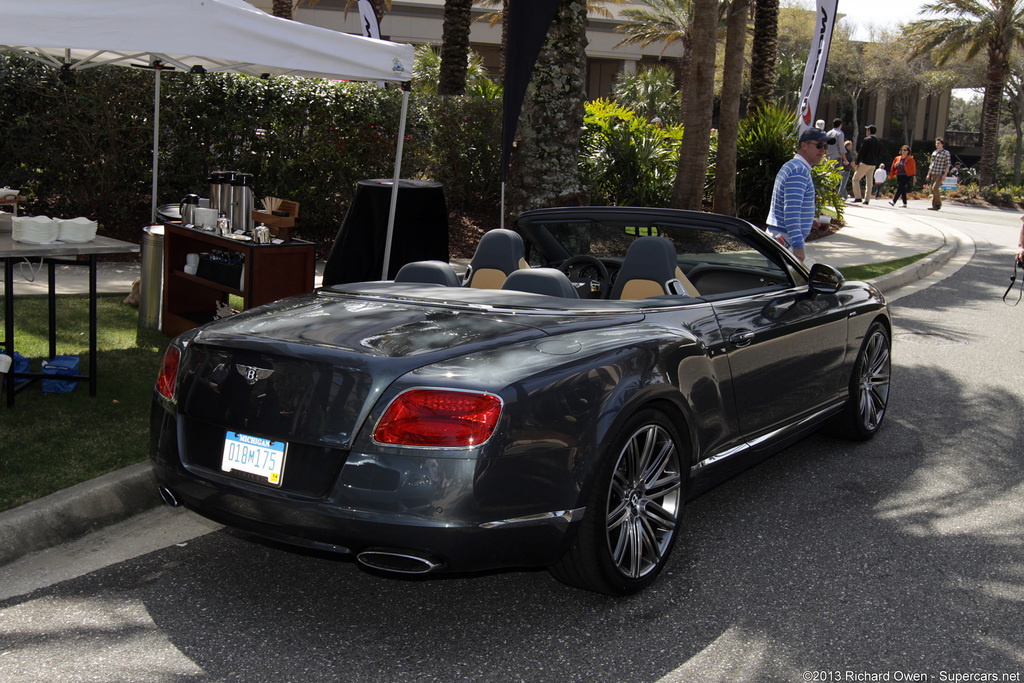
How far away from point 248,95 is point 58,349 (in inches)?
240

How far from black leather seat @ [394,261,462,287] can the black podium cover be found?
3654 millimetres

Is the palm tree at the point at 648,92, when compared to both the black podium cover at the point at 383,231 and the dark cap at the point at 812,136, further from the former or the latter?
the dark cap at the point at 812,136

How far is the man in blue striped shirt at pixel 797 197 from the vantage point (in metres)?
7.47

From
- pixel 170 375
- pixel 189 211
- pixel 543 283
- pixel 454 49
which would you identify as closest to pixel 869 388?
pixel 543 283

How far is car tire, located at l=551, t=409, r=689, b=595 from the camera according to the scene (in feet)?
11.2

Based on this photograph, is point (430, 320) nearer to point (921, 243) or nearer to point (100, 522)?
point (100, 522)

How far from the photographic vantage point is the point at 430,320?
144 inches

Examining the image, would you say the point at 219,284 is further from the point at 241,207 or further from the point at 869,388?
the point at 869,388

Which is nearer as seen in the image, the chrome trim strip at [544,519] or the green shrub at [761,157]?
the chrome trim strip at [544,519]

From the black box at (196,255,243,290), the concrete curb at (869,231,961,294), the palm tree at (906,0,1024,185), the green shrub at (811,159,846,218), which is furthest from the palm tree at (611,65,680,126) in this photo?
the black box at (196,255,243,290)

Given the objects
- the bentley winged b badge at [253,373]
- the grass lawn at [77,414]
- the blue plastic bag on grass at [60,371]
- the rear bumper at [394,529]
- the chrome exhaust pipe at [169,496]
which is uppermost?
the bentley winged b badge at [253,373]

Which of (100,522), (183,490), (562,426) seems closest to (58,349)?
(100,522)

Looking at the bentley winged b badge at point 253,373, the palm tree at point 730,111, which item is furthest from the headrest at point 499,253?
the palm tree at point 730,111

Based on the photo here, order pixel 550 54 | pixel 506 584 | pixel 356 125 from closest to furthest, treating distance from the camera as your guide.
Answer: pixel 506 584 < pixel 550 54 < pixel 356 125
